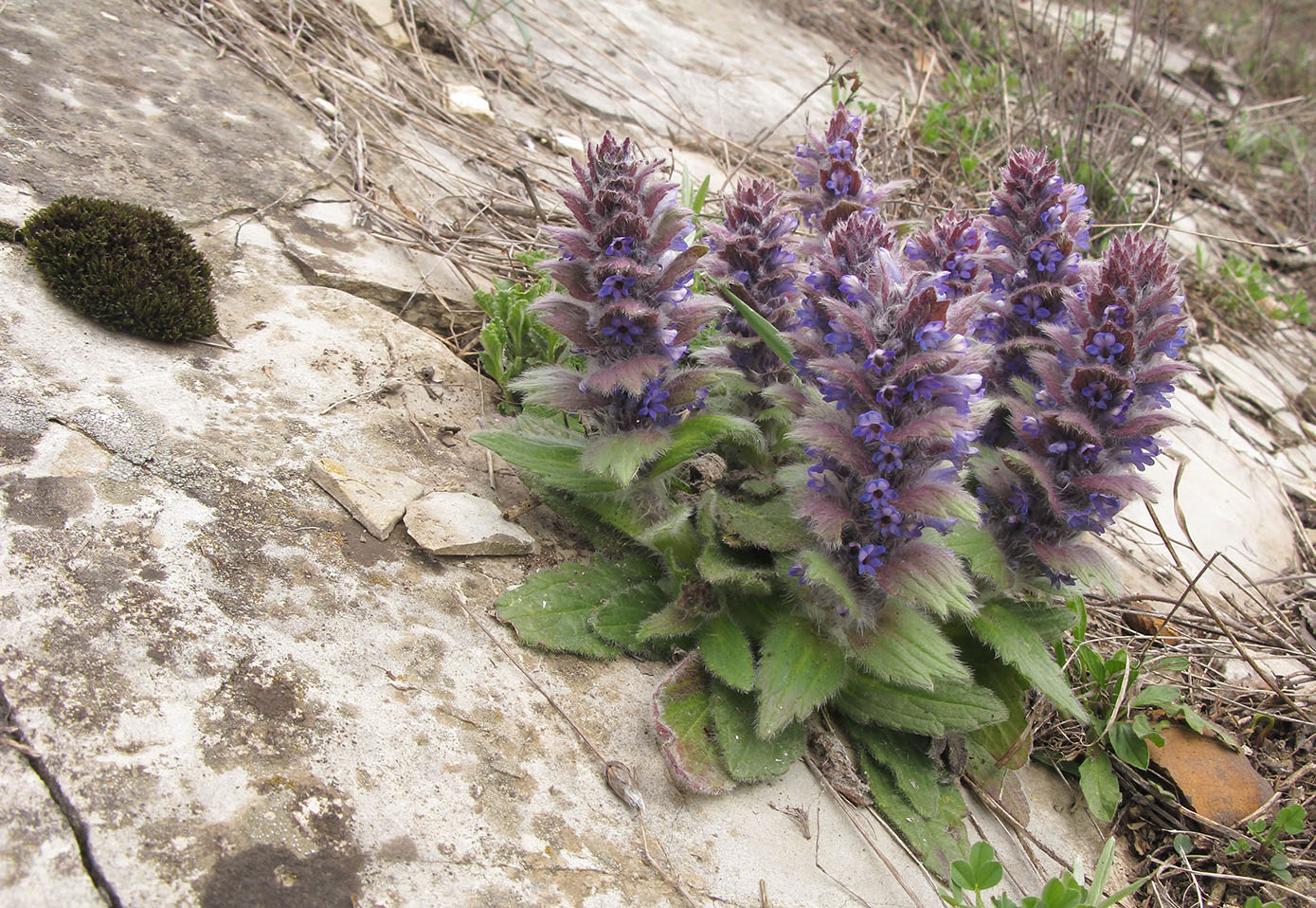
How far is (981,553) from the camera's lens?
3.27 m

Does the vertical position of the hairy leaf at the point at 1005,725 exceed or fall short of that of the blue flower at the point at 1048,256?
it falls short

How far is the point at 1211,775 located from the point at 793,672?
201 centimetres

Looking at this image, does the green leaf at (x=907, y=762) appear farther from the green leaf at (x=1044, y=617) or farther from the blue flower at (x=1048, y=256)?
the blue flower at (x=1048, y=256)

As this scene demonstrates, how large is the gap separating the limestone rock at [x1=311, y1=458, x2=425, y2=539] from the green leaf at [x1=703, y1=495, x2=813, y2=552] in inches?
45.9

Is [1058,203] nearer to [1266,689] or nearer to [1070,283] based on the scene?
[1070,283]

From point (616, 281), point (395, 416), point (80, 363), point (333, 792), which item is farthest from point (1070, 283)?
point (80, 363)

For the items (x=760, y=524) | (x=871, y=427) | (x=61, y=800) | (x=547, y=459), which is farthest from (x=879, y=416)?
(x=61, y=800)

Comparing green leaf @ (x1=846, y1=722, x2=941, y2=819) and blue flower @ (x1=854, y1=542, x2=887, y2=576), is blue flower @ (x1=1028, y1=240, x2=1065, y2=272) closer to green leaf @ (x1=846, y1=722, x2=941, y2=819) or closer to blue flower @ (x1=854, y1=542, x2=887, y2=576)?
blue flower @ (x1=854, y1=542, x2=887, y2=576)

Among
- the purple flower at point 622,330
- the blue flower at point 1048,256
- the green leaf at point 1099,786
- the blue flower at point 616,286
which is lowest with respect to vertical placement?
the green leaf at point 1099,786

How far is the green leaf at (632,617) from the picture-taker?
3242 mm

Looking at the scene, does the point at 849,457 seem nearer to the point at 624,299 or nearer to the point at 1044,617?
the point at 624,299

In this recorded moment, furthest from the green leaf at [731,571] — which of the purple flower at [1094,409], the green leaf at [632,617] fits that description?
the purple flower at [1094,409]

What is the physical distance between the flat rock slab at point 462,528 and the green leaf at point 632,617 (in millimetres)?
450

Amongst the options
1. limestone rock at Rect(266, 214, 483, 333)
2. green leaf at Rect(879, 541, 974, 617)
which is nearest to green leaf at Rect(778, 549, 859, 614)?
green leaf at Rect(879, 541, 974, 617)
